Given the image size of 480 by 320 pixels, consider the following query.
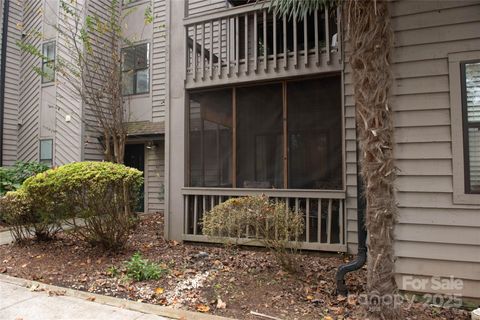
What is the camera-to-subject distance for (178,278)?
444 cm

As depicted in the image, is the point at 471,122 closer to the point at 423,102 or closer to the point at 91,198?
the point at 423,102

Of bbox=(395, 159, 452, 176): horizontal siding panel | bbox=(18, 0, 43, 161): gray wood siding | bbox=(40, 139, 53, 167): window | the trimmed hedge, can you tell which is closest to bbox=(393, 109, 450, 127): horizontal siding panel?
bbox=(395, 159, 452, 176): horizontal siding panel

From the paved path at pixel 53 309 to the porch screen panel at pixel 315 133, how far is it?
306 cm

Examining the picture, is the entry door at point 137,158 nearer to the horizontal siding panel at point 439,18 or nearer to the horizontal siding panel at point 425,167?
the horizontal siding panel at point 425,167

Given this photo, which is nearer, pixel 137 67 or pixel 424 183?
pixel 424 183

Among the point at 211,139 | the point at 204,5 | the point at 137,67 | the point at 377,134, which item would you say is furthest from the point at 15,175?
the point at 377,134

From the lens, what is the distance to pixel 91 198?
499cm

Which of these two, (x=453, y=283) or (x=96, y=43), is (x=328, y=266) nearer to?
(x=453, y=283)

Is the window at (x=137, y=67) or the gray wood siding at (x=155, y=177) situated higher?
the window at (x=137, y=67)

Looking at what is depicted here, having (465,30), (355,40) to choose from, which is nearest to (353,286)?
(355,40)

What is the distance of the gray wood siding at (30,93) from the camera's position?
1073 cm

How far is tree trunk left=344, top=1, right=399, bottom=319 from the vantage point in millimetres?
2977

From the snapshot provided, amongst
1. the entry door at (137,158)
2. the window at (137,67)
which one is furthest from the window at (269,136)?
the window at (137,67)

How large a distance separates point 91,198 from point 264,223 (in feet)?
8.68
